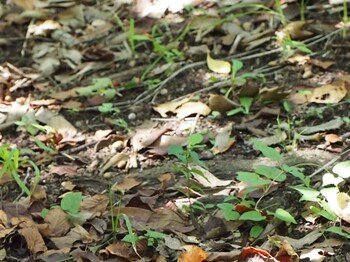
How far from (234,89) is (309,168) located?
0.71 metres

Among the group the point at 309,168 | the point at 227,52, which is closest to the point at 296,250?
the point at 309,168

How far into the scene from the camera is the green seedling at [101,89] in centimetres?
360

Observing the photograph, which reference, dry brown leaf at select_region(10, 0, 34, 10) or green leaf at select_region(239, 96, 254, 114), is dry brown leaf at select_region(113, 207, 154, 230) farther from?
dry brown leaf at select_region(10, 0, 34, 10)

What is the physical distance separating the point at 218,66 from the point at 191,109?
1.20 ft

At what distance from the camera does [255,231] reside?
2.54 meters

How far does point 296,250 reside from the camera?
243 centimetres

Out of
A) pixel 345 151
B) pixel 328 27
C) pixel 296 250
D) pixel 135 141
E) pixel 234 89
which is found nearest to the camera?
pixel 296 250

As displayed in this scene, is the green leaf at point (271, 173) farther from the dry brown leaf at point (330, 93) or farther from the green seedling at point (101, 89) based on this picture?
the green seedling at point (101, 89)

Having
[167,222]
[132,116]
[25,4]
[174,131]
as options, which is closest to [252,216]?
[167,222]

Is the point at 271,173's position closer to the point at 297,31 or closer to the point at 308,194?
the point at 308,194

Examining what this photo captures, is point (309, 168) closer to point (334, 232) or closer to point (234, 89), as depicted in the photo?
point (334, 232)

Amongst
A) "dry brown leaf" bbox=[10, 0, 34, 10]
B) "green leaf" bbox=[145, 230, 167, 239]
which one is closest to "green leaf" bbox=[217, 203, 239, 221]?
"green leaf" bbox=[145, 230, 167, 239]

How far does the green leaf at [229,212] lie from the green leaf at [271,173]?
16cm

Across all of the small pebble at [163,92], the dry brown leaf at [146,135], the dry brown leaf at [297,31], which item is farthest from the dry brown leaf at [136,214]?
the dry brown leaf at [297,31]
